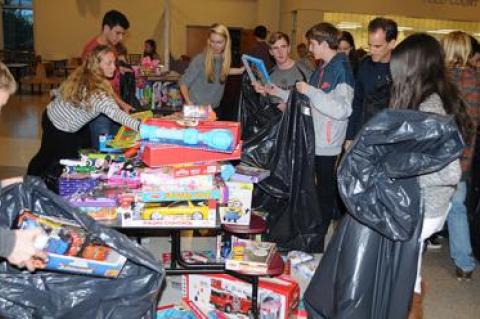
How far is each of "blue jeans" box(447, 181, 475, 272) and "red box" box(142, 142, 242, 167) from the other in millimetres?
1646

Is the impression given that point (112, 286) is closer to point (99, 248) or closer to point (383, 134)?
point (99, 248)

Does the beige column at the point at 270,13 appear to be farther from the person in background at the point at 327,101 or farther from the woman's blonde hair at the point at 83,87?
the woman's blonde hair at the point at 83,87

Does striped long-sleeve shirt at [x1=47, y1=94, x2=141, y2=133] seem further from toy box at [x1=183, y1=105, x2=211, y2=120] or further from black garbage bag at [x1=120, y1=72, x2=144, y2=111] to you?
black garbage bag at [x1=120, y1=72, x2=144, y2=111]

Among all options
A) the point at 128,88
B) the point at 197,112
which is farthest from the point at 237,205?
the point at 128,88

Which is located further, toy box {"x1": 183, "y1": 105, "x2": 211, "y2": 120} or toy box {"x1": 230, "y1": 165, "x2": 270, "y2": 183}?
toy box {"x1": 183, "y1": 105, "x2": 211, "y2": 120}

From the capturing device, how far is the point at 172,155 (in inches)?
75.0

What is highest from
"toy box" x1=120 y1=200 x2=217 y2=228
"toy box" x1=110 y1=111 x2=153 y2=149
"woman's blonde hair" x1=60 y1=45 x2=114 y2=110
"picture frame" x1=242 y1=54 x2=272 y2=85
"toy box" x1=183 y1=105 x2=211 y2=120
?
"picture frame" x1=242 y1=54 x2=272 y2=85

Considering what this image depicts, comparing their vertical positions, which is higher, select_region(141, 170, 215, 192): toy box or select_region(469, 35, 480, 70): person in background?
select_region(469, 35, 480, 70): person in background

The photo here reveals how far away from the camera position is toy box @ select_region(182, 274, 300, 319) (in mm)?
2216

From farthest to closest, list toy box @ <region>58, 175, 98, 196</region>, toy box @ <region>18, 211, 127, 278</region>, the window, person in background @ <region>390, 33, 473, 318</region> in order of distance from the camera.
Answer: the window
toy box @ <region>58, 175, 98, 196</region>
person in background @ <region>390, 33, 473, 318</region>
toy box @ <region>18, 211, 127, 278</region>

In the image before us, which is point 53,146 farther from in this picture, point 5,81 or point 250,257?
point 250,257

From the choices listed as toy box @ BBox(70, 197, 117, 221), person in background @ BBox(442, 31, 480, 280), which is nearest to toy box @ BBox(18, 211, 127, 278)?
toy box @ BBox(70, 197, 117, 221)

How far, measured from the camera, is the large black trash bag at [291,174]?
289cm

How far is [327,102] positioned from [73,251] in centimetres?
167
